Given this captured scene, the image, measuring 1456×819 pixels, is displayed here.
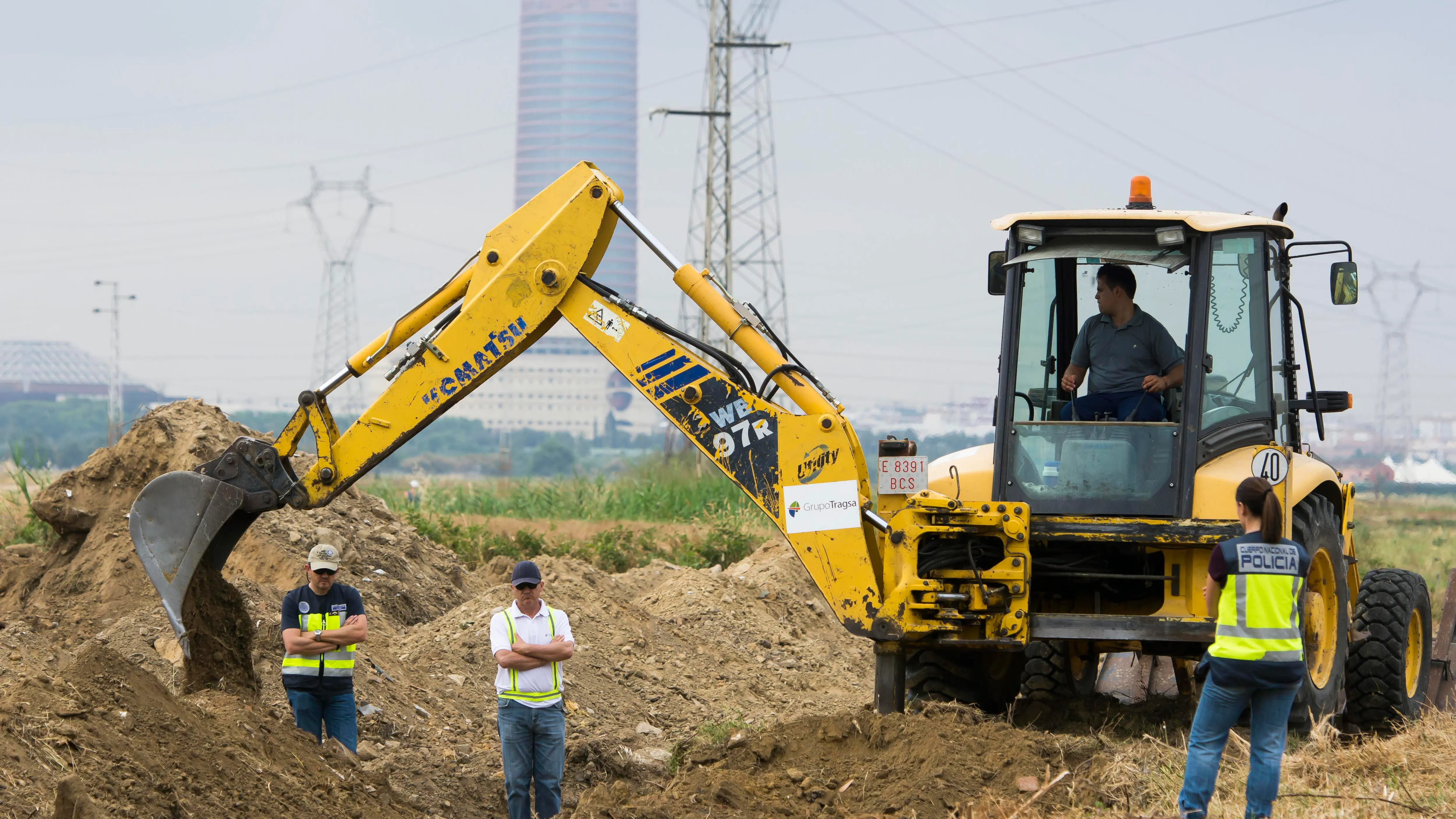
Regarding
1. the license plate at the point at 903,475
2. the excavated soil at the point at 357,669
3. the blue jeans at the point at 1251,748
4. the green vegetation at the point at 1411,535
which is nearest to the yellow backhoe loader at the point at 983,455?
the license plate at the point at 903,475

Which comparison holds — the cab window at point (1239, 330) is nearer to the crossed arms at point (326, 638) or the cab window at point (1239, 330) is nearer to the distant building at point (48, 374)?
the crossed arms at point (326, 638)

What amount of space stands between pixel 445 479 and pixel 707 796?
26.6 metres

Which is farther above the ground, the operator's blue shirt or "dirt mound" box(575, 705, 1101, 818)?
the operator's blue shirt

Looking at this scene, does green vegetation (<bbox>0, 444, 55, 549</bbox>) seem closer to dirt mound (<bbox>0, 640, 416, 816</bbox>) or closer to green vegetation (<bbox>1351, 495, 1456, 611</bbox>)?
dirt mound (<bbox>0, 640, 416, 816</bbox>)

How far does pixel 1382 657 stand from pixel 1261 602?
290cm

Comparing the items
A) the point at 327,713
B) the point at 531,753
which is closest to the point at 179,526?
the point at 327,713

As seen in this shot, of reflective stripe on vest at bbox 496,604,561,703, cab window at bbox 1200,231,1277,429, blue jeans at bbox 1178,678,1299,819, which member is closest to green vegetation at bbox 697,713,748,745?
reflective stripe on vest at bbox 496,604,561,703

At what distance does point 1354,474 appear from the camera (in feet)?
142

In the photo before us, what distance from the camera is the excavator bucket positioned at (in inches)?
293

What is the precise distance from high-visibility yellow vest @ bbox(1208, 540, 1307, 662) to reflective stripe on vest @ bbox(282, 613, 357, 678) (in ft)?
13.6

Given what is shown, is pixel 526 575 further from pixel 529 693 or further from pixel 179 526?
pixel 179 526

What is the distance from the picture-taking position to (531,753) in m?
6.95

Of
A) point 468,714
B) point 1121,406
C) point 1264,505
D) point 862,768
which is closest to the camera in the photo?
point 1264,505

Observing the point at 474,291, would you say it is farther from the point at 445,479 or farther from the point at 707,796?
the point at 445,479
